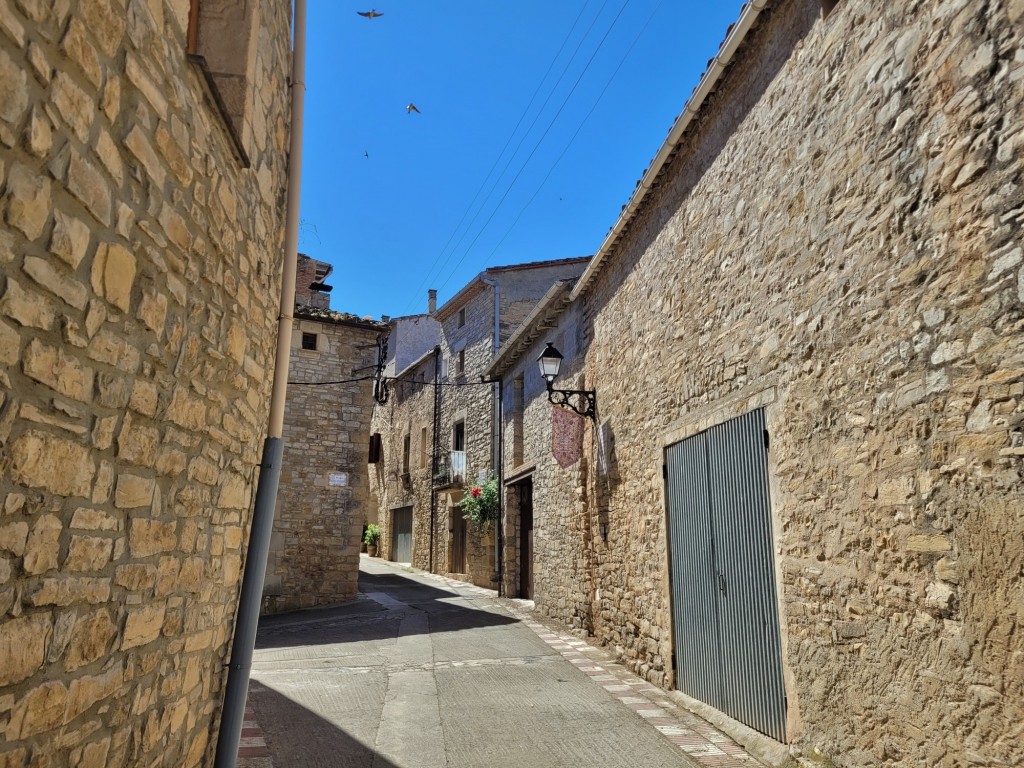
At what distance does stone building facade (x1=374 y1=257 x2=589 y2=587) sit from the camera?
1756 cm

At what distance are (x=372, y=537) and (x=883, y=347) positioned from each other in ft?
80.9

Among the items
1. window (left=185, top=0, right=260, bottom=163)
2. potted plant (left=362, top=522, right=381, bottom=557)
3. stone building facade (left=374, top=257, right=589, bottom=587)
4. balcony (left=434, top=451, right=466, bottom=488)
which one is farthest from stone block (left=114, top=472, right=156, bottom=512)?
potted plant (left=362, top=522, right=381, bottom=557)

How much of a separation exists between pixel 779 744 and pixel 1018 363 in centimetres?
299

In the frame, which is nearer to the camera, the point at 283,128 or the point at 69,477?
the point at 69,477

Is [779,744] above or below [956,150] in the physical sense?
below

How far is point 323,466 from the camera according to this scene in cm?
1317

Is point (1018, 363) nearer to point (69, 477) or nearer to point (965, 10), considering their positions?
point (965, 10)

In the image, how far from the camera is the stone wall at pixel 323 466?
41.5ft

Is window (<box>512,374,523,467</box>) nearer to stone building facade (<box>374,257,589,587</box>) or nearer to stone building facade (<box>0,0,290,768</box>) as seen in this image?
stone building facade (<box>374,257,589,587</box>)

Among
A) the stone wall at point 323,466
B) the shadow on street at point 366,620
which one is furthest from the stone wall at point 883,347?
the stone wall at point 323,466

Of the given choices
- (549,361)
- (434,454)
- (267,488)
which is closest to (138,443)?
(267,488)

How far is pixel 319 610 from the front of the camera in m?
12.2

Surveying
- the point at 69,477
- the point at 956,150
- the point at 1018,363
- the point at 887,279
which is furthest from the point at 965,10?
the point at 69,477

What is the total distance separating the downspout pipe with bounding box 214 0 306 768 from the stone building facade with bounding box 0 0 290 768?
5.2 inches
